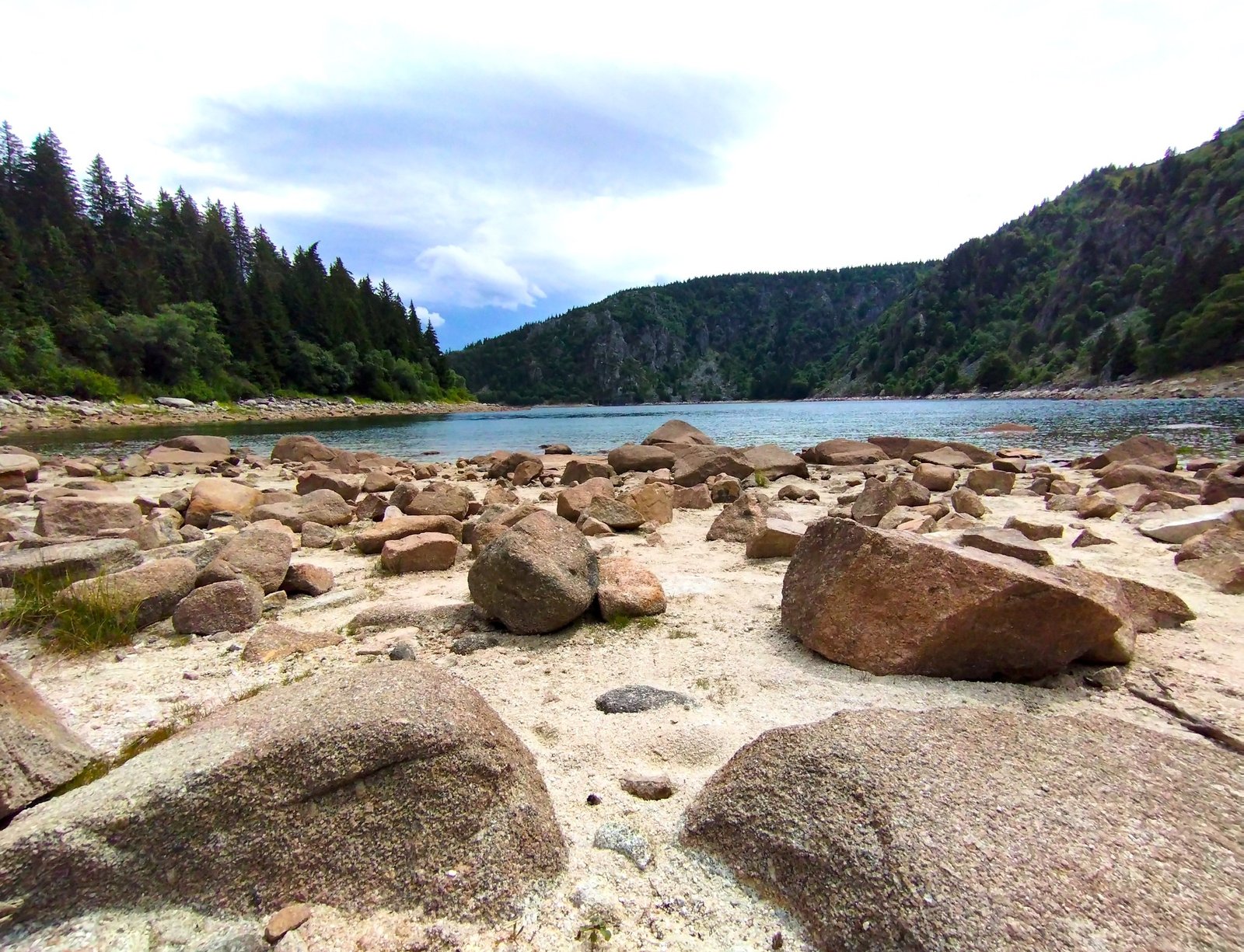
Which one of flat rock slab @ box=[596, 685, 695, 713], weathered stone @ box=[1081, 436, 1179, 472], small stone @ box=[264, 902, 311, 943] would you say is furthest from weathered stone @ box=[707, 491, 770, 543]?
weathered stone @ box=[1081, 436, 1179, 472]

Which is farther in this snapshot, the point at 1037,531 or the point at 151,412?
the point at 151,412

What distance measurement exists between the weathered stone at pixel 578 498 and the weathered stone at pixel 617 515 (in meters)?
0.17

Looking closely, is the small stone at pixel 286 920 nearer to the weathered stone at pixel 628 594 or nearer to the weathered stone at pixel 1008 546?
the weathered stone at pixel 628 594

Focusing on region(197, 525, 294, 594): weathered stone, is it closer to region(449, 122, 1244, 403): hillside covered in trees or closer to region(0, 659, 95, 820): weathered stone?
region(0, 659, 95, 820): weathered stone

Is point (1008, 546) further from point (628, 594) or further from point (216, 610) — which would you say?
point (216, 610)

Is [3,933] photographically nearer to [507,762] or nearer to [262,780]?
[262,780]

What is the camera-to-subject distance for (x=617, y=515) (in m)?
7.47

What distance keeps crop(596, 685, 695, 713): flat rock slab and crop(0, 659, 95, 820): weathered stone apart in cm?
218

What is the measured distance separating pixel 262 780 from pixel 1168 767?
2.98 m

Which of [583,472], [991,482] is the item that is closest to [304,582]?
[583,472]

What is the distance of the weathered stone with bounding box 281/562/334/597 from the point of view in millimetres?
5176

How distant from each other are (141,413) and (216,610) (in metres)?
47.2

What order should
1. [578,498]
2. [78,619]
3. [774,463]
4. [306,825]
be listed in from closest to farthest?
[306,825] → [78,619] → [578,498] → [774,463]

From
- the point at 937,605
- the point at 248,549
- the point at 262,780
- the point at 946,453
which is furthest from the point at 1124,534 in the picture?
the point at 946,453
